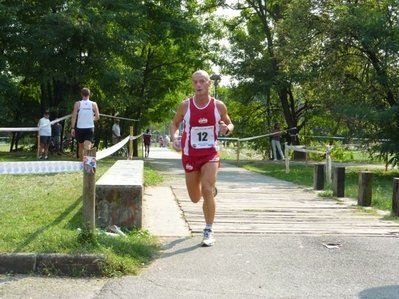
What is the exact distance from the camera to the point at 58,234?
5.57m

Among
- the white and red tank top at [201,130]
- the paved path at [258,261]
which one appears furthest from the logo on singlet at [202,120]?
the paved path at [258,261]

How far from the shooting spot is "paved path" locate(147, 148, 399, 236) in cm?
712

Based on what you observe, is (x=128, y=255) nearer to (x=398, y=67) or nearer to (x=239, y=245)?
(x=239, y=245)

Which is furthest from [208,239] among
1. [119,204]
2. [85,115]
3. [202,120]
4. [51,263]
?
[85,115]

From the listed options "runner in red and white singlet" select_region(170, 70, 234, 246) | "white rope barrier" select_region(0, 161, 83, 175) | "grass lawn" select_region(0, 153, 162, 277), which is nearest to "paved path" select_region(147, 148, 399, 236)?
"runner in red and white singlet" select_region(170, 70, 234, 246)

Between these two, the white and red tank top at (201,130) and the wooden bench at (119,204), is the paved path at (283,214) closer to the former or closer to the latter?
the wooden bench at (119,204)

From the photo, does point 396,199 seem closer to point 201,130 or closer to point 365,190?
point 365,190

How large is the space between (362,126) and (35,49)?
13351mm

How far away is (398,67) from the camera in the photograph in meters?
17.6

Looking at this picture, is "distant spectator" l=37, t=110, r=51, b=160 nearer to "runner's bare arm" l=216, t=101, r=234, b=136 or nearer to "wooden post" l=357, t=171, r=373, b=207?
"wooden post" l=357, t=171, r=373, b=207

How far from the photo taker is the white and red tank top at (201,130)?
6.35 meters

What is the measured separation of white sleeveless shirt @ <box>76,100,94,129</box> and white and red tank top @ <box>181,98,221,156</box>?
6.52 metres

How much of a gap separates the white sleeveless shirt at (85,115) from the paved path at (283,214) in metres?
2.40

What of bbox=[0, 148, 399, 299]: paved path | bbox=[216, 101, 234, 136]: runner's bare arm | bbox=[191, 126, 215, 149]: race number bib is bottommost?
bbox=[0, 148, 399, 299]: paved path
